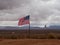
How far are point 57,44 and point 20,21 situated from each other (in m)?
13.9

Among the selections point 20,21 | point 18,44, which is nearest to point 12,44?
point 18,44

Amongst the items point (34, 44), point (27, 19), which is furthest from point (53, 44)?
point (27, 19)

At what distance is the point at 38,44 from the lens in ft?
86.4

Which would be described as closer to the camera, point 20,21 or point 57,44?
point 57,44

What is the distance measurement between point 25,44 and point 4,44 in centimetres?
258

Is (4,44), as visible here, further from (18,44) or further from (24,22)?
(24,22)

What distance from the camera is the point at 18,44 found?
87.0ft

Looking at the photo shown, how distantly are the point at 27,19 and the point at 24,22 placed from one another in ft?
3.08

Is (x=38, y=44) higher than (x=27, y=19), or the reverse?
(x=27, y=19)

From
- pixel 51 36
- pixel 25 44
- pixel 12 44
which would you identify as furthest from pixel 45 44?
pixel 51 36

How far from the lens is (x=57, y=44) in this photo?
2655 cm

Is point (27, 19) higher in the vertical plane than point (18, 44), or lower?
higher

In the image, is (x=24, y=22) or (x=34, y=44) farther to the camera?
(x=24, y=22)

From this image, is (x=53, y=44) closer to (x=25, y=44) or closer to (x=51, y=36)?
(x=25, y=44)
